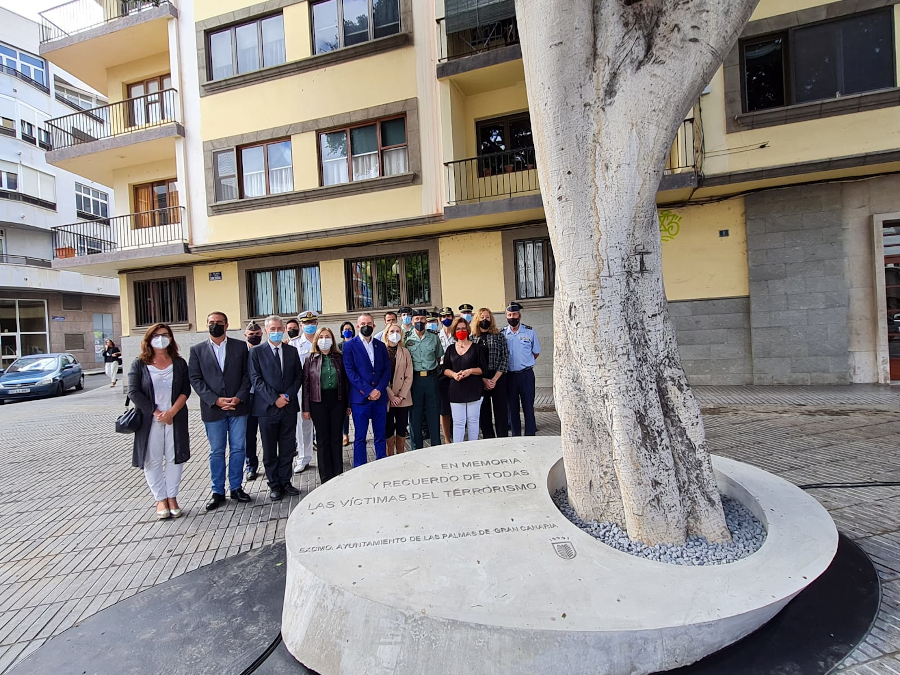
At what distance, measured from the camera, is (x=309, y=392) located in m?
5.04

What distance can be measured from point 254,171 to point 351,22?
185 inches

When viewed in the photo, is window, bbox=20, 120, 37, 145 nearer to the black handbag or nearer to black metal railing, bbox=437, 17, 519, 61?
black metal railing, bbox=437, 17, 519, 61

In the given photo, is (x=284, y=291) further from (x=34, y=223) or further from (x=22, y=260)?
(x=34, y=223)

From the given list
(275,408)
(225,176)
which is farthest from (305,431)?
(225,176)

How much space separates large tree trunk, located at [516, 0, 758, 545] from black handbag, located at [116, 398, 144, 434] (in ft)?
12.9

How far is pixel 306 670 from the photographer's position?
7.29 ft

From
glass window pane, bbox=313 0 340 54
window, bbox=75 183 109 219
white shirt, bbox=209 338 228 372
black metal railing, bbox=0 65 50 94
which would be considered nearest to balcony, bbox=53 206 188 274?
glass window pane, bbox=313 0 340 54

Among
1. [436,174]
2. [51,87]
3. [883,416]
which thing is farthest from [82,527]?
[51,87]

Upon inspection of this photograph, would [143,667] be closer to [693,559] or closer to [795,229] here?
[693,559]

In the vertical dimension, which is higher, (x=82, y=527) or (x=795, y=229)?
(x=795, y=229)

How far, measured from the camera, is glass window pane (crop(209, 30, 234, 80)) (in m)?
13.0

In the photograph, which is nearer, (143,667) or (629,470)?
(143,667)

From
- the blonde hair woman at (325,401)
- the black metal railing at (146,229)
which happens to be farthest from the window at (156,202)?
the blonde hair woman at (325,401)

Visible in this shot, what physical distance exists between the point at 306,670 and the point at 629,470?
1976 millimetres
